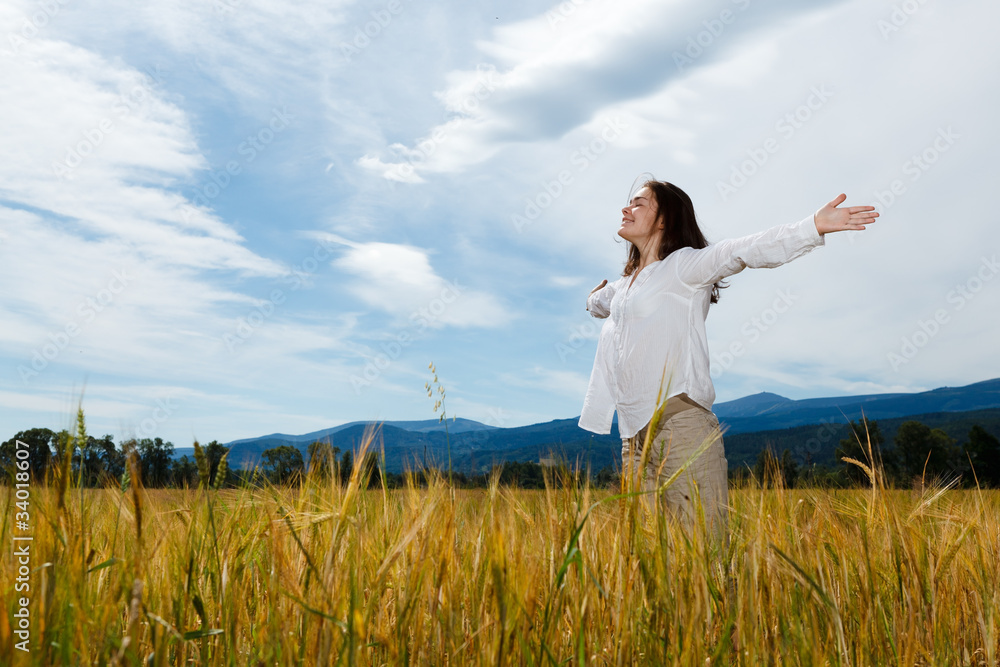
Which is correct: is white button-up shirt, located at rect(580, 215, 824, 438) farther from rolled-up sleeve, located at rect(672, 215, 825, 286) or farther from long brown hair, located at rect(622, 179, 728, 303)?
long brown hair, located at rect(622, 179, 728, 303)

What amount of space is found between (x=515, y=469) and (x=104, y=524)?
2177mm

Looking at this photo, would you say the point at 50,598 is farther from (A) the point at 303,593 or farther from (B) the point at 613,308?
(B) the point at 613,308

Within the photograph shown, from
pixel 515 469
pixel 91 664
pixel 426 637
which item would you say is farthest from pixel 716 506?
pixel 91 664

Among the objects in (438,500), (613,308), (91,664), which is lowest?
(91,664)

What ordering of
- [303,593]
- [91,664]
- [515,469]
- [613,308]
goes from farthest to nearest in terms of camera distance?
1. [515,469]
2. [613,308]
3. [303,593]
4. [91,664]

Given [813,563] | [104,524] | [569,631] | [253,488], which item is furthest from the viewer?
[104,524]

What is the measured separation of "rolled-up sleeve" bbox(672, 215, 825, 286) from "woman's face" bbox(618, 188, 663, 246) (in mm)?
400

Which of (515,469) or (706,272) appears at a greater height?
(706,272)

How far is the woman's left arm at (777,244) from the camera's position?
2.74m

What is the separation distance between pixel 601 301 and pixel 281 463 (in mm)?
2274

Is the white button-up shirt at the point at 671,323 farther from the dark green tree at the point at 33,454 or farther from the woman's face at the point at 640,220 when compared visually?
the dark green tree at the point at 33,454

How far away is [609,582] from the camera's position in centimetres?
177

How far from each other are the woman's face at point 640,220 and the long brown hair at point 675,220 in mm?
31

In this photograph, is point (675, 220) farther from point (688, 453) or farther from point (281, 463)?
point (281, 463)
